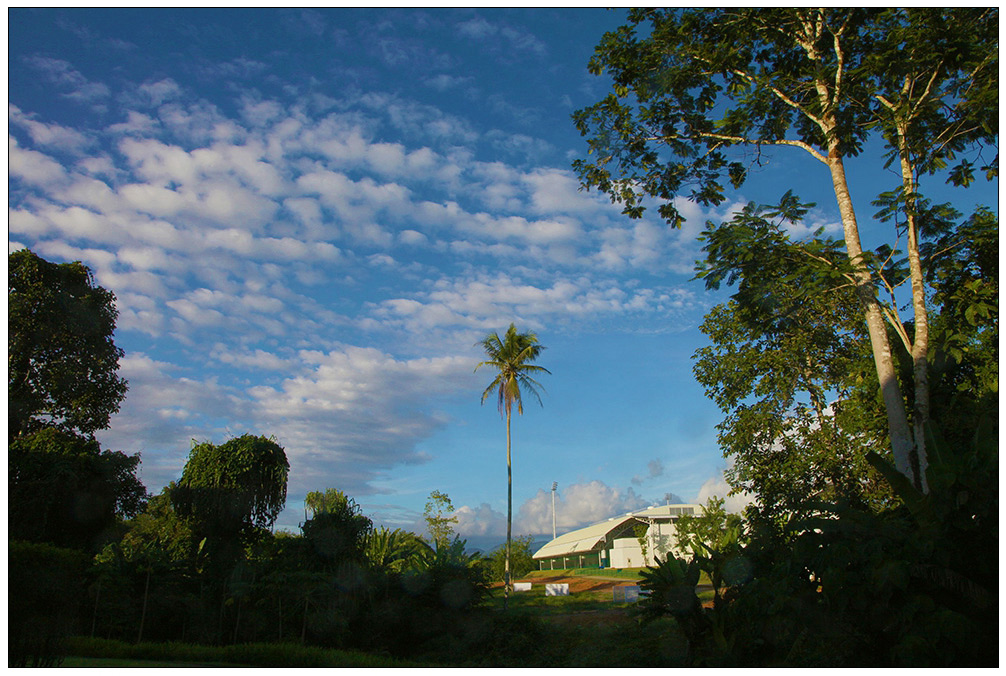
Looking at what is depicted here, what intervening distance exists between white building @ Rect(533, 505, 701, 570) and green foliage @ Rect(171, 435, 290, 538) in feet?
81.3

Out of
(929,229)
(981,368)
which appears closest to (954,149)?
(929,229)

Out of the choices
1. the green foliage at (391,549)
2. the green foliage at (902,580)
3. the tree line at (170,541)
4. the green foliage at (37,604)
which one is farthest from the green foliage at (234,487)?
the green foliage at (902,580)

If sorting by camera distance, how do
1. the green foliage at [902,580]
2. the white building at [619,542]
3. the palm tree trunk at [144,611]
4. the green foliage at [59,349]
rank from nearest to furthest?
1. the green foliage at [902,580]
2. the palm tree trunk at [144,611]
3. the green foliage at [59,349]
4. the white building at [619,542]

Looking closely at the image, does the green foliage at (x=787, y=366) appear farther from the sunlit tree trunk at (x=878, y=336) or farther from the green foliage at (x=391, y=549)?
the green foliage at (x=391, y=549)

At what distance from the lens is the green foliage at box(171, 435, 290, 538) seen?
2294 centimetres

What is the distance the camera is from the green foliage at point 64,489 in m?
19.5

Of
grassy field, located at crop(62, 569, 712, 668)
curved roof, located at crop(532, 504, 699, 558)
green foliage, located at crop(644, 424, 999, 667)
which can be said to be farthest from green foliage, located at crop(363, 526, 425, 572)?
curved roof, located at crop(532, 504, 699, 558)

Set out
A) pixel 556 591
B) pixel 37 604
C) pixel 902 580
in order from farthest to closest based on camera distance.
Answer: pixel 556 591
pixel 37 604
pixel 902 580

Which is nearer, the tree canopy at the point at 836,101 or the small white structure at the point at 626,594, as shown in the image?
the tree canopy at the point at 836,101

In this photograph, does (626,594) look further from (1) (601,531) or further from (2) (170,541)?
(1) (601,531)

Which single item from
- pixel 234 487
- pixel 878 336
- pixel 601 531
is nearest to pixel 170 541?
pixel 234 487

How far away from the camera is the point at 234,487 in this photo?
23688 mm

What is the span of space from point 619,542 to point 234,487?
3417cm

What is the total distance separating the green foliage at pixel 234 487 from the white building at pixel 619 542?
81.3 ft
